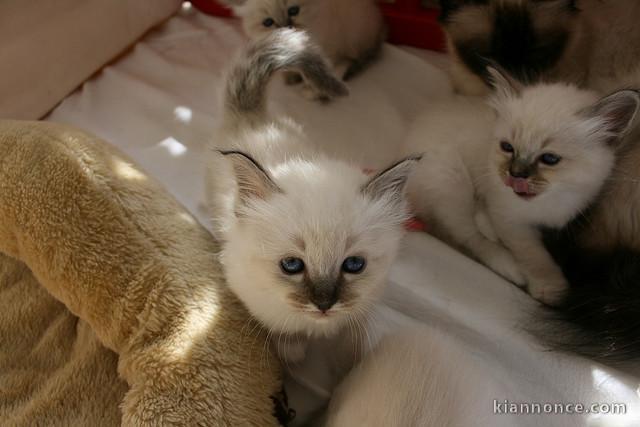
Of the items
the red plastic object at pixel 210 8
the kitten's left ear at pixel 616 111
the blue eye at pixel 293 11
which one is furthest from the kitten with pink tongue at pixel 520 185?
the red plastic object at pixel 210 8

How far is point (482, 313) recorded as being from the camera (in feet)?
4.86

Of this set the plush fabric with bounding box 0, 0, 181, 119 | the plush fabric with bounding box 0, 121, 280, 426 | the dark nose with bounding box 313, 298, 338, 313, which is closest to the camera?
the dark nose with bounding box 313, 298, 338, 313

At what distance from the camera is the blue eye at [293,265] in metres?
1.13

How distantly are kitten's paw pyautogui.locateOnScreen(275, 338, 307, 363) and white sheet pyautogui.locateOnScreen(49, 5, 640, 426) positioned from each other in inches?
3.1

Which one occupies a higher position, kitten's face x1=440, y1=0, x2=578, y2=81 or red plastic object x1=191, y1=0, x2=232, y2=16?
kitten's face x1=440, y1=0, x2=578, y2=81

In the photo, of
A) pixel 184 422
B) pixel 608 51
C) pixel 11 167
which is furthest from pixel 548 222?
pixel 11 167

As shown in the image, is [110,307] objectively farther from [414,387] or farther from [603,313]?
[603,313]

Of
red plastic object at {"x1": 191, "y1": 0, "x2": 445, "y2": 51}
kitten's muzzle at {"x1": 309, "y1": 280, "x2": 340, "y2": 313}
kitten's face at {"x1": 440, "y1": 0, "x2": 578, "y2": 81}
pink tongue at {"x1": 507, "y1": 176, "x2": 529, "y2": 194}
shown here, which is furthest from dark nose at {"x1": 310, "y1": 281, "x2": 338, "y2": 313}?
red plastic object at {"x1": 191, "y1": 0, "x2": 445, "y2": 51}

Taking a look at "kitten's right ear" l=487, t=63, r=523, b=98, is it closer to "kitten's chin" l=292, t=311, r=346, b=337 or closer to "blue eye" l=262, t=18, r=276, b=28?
"kitten's chin" l=292, t=311, r=346, b=337

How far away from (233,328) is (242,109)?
0.61 meters

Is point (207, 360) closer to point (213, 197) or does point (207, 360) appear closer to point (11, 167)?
point (213, 197)

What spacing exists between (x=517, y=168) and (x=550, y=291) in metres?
0.35

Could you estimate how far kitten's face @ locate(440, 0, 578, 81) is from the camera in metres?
1.62

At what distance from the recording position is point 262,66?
153 cm
